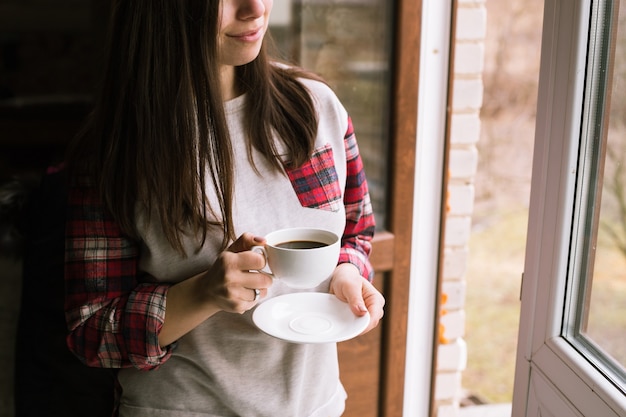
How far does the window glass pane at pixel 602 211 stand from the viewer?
101 centimetres

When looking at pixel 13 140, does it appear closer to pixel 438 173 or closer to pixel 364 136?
pixel 364 136

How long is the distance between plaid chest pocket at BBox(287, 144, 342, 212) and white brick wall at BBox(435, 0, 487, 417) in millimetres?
720

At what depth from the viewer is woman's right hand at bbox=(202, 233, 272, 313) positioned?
0.99 m

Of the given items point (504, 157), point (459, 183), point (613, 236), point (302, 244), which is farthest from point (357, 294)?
point (504, 157)

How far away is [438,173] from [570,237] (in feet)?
2.18

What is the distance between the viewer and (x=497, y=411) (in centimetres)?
243

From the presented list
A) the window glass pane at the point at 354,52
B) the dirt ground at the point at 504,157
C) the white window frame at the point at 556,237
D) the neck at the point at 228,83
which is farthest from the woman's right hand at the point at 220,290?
the dirt ground at the point at 504,157

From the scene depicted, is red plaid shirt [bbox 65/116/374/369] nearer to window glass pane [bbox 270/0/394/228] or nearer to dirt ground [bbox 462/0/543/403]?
window glass pane [bbox 270/0/394/228]

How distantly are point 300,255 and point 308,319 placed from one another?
17 centimetres

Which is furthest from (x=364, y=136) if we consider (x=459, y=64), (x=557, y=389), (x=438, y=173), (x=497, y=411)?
(x=497, y=411)

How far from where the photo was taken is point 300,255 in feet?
3.12

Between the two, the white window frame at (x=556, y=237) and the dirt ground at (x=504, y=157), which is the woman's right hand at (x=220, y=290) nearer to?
the white window frame at (x=556, y=237)

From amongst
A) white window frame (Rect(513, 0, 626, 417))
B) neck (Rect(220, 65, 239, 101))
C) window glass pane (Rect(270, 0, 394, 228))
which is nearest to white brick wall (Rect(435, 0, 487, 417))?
window glass pane (Rect(270, 0, 394, 228))

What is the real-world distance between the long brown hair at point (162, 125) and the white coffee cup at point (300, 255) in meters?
0.11
